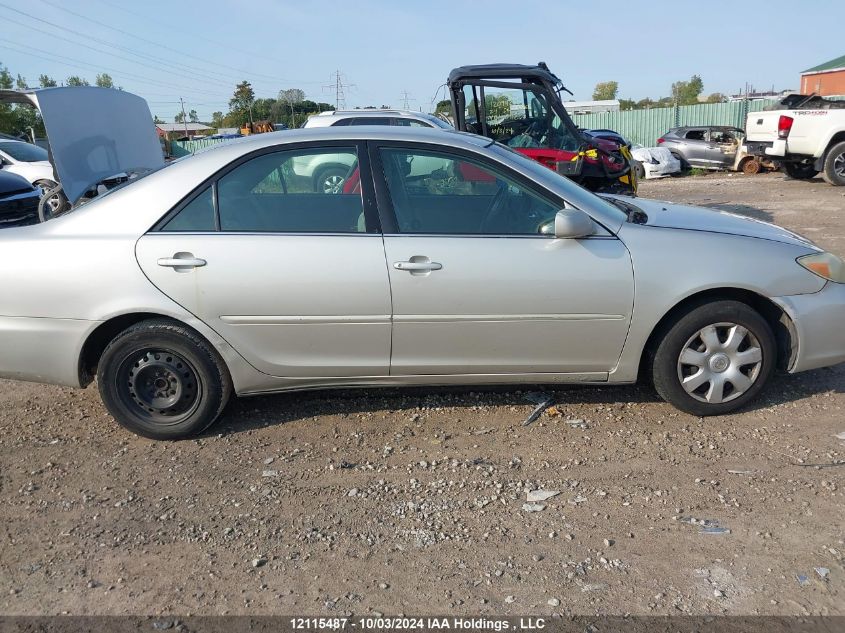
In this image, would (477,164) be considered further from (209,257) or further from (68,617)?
(68,617)

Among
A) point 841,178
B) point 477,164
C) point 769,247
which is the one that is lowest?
point 841,178

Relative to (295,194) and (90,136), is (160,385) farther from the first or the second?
(90,136)

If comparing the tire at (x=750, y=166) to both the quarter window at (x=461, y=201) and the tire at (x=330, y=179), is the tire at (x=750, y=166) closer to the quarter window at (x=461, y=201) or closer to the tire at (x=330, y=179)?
the quarter window at (x=461, y=201)

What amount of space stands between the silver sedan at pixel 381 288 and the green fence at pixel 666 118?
78.8 ft

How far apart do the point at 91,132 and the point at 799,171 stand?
15773mm

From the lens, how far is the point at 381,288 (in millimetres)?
3670

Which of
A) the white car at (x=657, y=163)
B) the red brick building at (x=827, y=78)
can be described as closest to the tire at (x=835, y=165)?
the white car at (x=657, y=163)

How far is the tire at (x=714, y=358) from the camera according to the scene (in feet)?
12.4

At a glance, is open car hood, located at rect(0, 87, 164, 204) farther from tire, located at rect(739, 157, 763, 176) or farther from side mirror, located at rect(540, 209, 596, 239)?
tire, located at rect(739, 157, 763, 176)

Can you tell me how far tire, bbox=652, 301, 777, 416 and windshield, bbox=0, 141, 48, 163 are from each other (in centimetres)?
1401

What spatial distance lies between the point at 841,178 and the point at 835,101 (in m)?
2.10

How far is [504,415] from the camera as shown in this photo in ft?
13.5

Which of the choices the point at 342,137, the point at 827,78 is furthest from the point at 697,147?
the point at 827,78

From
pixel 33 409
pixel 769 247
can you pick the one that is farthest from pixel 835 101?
pixel 33 409
